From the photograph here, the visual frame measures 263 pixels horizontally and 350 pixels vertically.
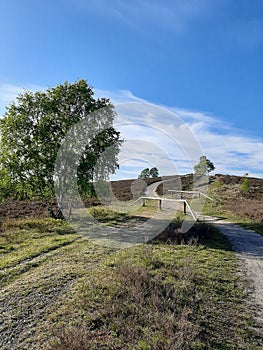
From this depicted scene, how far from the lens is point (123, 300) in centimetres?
621

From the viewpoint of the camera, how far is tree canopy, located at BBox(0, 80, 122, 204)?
682 inches

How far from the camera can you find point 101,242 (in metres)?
12.3

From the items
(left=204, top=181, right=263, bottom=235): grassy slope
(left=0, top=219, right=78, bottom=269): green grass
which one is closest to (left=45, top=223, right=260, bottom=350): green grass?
(left=0, top=219, right=78, bottom=269): green grass

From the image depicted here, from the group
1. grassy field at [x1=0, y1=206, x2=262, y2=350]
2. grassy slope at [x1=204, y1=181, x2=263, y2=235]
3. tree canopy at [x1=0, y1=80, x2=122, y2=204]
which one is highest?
tree canopy at [x1=0, y1=80, x2=122, y2=204]

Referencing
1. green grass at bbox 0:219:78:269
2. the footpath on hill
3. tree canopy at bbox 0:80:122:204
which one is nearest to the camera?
the footpath on hill

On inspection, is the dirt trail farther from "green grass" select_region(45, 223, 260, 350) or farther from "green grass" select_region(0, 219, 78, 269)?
"green grass" select_region(0, 219, 78, 269)

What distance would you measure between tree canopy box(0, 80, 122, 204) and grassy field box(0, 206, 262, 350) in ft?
24.5

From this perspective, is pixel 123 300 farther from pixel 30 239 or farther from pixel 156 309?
pixel 30 239

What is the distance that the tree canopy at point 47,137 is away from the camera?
1731cm

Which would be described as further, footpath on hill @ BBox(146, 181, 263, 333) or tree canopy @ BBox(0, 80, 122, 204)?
tree canopy @ BBox(0, 80, 122, 204)

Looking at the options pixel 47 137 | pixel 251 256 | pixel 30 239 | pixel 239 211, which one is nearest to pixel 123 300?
pixel 251 256

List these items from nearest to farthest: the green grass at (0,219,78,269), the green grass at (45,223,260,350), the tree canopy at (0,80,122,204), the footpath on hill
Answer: the green grass at (45,223,260,350), the footpath on hill, the green grass at (0,219,78,269), the tree canopy at (0,80,122,204)

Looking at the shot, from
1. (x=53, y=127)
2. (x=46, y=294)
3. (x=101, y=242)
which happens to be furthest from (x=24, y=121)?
(x=46, y=294)

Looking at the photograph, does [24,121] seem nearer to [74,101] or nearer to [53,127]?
[53,127]
